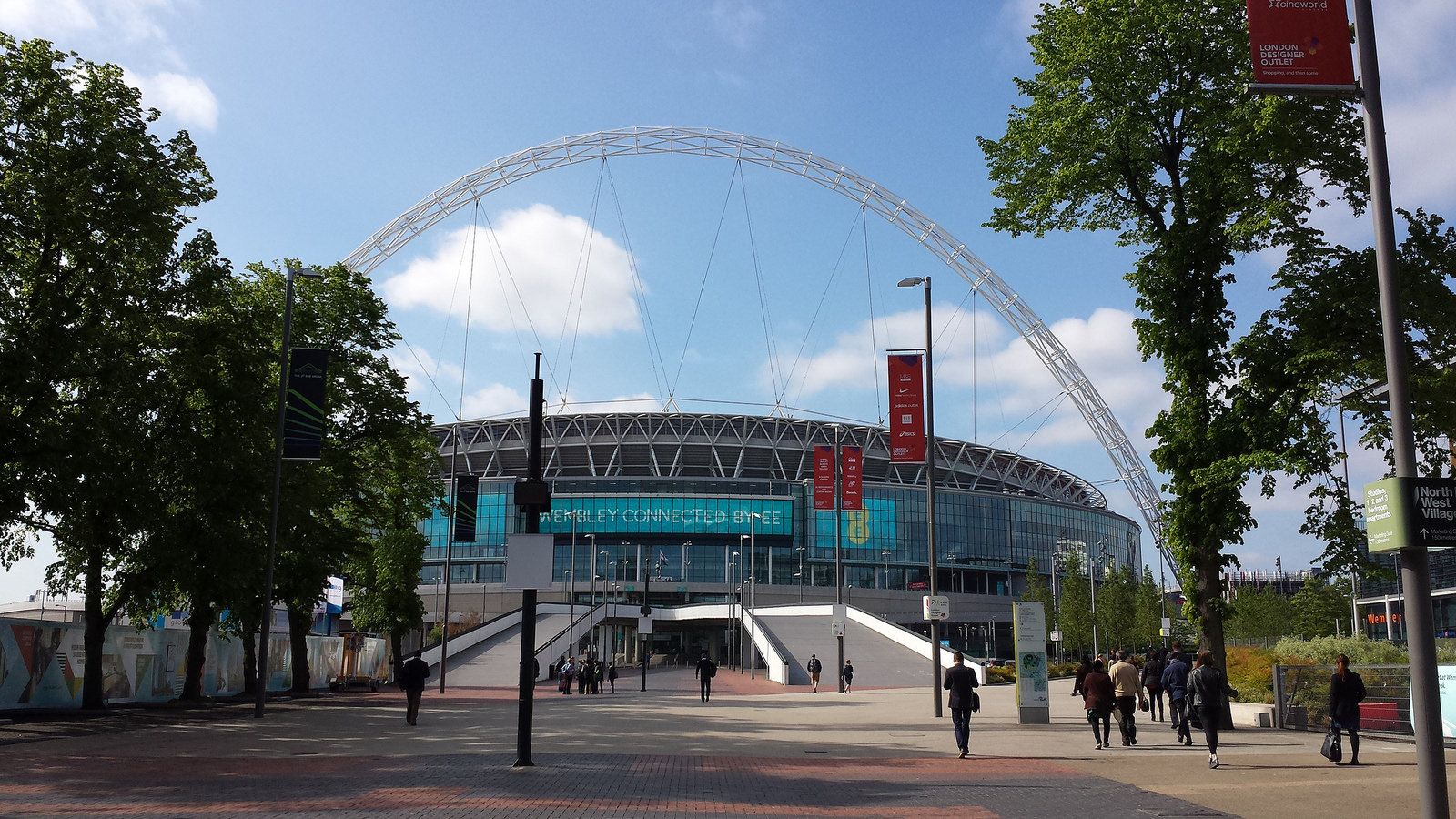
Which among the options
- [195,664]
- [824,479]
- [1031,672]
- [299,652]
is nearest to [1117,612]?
[824,479]

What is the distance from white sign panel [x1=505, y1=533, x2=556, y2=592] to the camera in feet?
53.9

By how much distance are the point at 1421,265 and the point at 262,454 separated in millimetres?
30379

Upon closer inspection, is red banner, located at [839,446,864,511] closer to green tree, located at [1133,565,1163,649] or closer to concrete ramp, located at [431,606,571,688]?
concrete ramp, located at [431,606,571,688]

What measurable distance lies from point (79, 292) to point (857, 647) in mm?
48039

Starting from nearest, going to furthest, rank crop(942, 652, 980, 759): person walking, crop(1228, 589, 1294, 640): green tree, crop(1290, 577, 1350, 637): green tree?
crop(942, 652, 980, 759): person walking → crop(1290, 577, 1350, 637): green tree → crop(1228, 589, 1294, 640): green tree

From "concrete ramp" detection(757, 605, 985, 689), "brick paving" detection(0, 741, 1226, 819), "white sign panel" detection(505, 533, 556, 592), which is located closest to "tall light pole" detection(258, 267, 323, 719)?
"brick paving" detection(0, 741, 1226, 819)

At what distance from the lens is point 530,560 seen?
16656 millimetres

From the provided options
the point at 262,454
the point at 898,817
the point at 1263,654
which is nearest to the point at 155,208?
the point at 262,454

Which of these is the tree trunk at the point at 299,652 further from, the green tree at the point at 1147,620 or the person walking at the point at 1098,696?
the green tree at the point at 1147,620

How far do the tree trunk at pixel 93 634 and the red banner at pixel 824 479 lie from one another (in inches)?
1444

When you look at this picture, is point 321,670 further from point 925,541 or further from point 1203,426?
point 925,541

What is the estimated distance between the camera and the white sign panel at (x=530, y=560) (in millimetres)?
16441

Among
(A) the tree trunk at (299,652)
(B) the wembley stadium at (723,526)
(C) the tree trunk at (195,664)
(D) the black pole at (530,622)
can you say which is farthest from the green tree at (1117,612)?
(D) the black pole at (530,622)

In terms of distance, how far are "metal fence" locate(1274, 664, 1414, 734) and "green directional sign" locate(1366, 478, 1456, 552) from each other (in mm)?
15409
